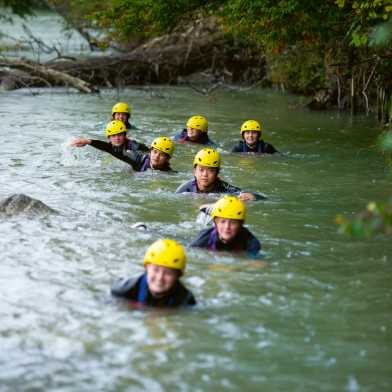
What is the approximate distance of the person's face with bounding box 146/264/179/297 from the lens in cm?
845

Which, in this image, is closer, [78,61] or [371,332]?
[371,332]

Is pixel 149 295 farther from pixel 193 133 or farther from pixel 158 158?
pixel 193 133

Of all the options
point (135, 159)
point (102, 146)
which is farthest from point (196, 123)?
point (102, 146)

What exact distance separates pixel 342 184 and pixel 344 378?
8799mm

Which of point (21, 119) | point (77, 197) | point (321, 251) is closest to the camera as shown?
point (321, 251)

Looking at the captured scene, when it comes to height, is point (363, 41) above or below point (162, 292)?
above

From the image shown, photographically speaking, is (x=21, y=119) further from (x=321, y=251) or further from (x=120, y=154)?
(x=321, y=251)

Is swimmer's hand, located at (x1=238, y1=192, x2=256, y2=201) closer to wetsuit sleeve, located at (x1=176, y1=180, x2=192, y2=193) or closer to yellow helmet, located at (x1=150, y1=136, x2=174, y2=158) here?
wetsuit sleeve, located at (x1=176, y1=180, x2=192, y2=193)

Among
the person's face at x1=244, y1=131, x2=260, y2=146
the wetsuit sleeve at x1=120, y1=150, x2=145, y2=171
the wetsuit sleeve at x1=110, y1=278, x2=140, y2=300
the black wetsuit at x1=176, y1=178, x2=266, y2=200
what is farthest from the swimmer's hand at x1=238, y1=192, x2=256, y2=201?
the person's face at x1=244, y1=131, x2=260, y2=146

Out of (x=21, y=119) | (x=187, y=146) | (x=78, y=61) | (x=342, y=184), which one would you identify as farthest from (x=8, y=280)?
(x=78, y=61)

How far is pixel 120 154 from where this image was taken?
15.9 m

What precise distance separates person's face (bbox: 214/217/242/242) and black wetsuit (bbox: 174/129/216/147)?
29.5 ft

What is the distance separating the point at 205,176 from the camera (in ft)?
44.8

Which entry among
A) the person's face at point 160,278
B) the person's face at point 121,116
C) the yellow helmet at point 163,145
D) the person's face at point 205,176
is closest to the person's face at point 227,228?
the person's face at point 160,278
